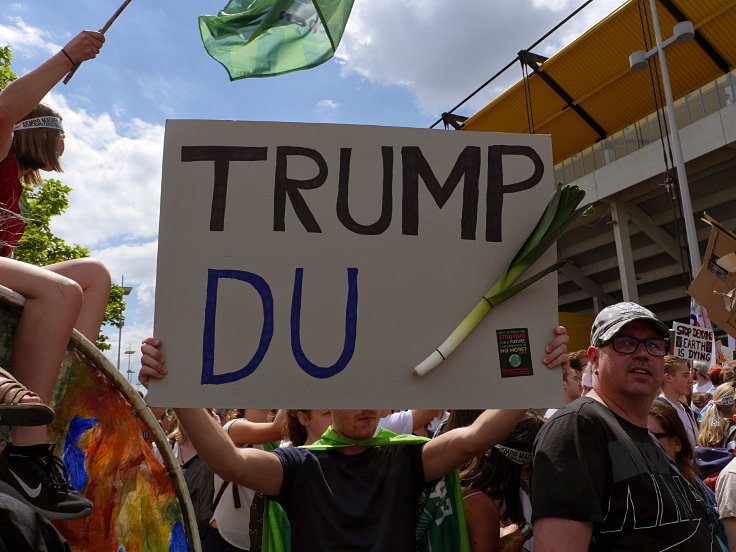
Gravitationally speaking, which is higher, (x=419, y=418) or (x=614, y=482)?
(x=419, y=418)

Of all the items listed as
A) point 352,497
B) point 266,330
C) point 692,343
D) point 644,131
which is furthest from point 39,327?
point 644,131

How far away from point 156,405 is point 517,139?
4.46 feet

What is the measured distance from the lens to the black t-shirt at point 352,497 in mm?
2064

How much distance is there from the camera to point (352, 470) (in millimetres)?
2219

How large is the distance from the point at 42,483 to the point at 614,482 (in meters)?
1.58

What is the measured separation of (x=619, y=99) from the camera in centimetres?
2214

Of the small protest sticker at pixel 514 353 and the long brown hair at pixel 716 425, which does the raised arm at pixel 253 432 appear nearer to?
the small protest sticker at pixel 514 353

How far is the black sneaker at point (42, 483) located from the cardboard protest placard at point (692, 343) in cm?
781

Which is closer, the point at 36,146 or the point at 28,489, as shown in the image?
the point at 28,489

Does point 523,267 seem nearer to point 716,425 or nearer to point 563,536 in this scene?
point 563,536

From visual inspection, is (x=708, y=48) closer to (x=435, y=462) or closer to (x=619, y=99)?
(x=619, y=99)

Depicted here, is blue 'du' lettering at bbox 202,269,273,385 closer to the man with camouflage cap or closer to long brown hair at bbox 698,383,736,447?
the man with camouflage cap

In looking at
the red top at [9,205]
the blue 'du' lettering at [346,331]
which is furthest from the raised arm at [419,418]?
the red top at [9,205]

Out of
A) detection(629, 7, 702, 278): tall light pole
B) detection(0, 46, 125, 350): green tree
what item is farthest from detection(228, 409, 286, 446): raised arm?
detection(629, 7, 702, 278): tall light pole
